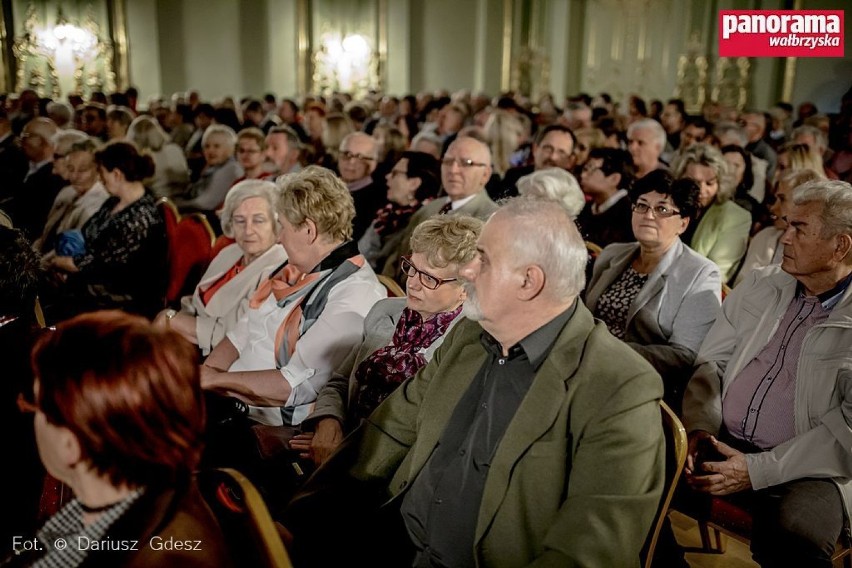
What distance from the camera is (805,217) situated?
7.21ft

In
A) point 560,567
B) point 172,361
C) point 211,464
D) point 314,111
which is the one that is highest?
point 314,111

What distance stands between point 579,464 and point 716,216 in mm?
2772

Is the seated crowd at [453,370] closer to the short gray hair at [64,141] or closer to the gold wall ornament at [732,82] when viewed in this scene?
the short gray hair at [64,141]

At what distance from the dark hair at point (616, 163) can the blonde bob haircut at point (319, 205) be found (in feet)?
6.30

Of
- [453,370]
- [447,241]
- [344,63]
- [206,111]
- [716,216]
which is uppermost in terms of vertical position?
[344,63]

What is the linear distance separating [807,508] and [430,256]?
3.97ft

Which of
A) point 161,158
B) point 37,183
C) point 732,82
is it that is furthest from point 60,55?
point 732,82

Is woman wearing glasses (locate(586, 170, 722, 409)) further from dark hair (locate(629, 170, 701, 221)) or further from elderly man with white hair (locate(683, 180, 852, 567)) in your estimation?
elderly man with white hair (locate(683, 180, 852, 567))

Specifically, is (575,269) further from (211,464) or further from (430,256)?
(211,464)

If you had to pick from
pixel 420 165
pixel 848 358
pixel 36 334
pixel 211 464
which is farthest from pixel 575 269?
pixel 420 165

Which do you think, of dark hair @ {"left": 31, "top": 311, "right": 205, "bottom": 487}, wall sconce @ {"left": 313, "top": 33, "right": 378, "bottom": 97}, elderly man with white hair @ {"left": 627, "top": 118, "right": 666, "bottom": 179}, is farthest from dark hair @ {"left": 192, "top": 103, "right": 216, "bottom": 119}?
dark hair @ {"left": 31, "top": 311, "right": 205, "bottom": 487}

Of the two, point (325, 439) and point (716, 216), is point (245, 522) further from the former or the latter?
point (716, 216)

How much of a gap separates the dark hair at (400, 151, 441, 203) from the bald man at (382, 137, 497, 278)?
27 cm

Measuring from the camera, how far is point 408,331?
7.45 feet
